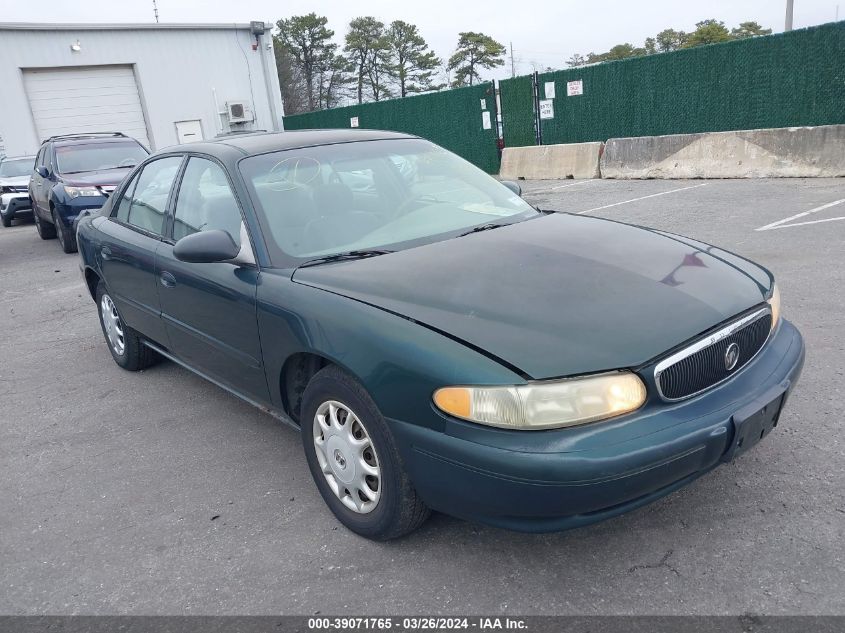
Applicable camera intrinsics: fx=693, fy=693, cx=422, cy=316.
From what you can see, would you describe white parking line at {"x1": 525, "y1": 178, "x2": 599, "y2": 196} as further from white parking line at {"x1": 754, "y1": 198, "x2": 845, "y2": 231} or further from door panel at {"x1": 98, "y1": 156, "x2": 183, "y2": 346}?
door panel at {"x1": 98, "y1": 156, "x2": 183, "y2": 346}

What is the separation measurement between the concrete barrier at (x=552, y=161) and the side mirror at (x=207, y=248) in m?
11.9

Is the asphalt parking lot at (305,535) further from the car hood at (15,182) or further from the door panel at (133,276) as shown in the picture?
the car hood at (15,182)

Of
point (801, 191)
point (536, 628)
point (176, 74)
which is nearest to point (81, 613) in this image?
point (536, 628)

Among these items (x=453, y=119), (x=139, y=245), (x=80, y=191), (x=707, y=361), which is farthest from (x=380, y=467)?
(x=453, y=119)

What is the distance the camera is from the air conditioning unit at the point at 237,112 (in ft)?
80.6

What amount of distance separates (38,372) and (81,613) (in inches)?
127

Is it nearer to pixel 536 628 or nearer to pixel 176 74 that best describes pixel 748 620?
pixel 536 628

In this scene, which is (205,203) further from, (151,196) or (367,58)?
(367,58)

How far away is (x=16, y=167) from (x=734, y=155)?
45.9 feet

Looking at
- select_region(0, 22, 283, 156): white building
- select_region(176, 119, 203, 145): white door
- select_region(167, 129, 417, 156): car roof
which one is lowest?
select_region(167, 129, 417, 156): car roof

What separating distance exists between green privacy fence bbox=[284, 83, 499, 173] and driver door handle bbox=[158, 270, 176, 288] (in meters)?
14.3

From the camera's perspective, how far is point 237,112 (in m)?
24.7

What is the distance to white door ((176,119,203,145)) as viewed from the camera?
79.8ft

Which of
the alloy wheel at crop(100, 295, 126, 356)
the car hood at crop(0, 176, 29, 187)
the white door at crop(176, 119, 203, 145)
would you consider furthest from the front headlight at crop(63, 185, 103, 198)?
the white door at crop(176, 119, 203, 145)
